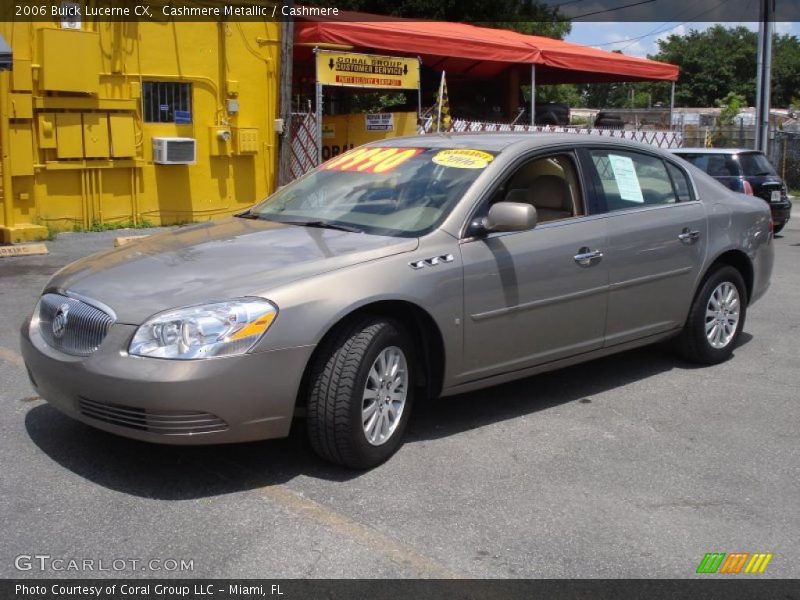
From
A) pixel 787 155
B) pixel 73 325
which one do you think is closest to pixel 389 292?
pixel 73 325

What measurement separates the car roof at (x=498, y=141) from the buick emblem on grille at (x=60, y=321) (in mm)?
2343

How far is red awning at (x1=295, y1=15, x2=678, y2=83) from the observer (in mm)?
15195

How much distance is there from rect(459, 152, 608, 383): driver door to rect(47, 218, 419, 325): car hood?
0.49 meters

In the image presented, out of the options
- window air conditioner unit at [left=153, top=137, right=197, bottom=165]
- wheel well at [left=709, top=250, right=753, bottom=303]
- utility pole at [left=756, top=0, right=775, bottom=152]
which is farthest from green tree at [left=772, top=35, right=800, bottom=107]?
wheel well at [left=709, top=250, right=753, bottom=303]

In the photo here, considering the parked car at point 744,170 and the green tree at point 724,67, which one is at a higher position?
the green tree at point 724,67

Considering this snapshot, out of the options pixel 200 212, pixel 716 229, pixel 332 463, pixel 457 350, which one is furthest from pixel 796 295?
pixel 200 212

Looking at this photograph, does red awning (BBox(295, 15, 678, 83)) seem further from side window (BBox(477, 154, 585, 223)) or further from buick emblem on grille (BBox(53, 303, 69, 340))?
buick emblem on grille (BBox(53, 303, 69, 340))

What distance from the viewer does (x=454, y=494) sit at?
4.20m

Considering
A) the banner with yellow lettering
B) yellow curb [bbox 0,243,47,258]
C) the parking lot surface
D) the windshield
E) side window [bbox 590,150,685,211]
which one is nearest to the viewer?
the parking lot surface

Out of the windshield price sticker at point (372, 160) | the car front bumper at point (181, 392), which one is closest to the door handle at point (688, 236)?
the windshield price sticker at point (372, 160)

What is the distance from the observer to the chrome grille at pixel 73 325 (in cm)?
410

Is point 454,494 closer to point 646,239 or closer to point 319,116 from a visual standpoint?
point 646,239

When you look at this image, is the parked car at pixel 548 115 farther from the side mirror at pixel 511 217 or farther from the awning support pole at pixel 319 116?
the side mirror at pixel 511 217

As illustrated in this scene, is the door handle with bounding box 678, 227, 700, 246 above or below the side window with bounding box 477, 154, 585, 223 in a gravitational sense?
below
